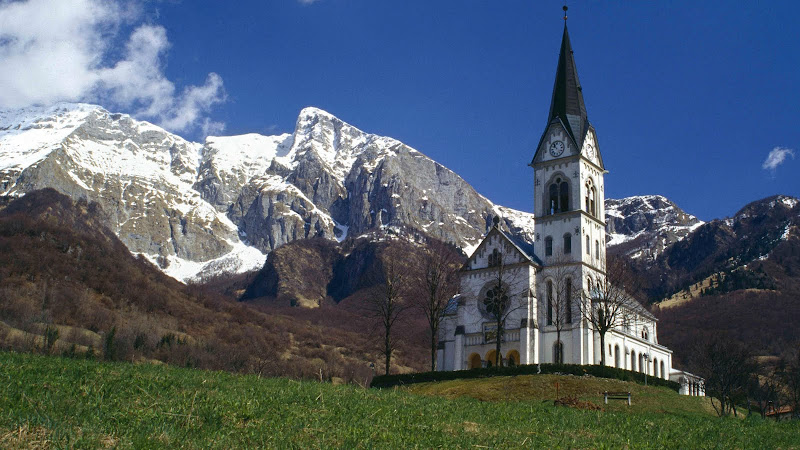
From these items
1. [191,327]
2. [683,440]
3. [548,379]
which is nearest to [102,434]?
[683,440]

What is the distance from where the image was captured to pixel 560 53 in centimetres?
8406

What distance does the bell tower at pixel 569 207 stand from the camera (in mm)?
71500

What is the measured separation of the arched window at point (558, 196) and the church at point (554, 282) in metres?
0.09

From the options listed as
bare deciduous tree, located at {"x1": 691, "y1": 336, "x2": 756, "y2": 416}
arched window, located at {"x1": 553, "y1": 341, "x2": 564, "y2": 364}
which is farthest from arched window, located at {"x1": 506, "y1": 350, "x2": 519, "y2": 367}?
bare deciduous tree, located at {"x1": 691, "y1": 336, "x2": 756, "y2": 416}

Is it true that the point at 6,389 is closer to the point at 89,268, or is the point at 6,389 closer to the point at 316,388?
the point at 316,388

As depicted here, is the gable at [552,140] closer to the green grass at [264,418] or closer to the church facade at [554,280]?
the church facade at [554,280]

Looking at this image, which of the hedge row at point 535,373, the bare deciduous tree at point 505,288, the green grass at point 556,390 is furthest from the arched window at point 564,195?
the green grass at point 556,390

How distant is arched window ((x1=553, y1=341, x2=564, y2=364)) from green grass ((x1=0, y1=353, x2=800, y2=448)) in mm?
40313

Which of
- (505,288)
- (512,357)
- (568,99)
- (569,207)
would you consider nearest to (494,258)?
(505,288)

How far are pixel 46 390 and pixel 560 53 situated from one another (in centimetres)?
7189

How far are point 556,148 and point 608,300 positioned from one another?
58.8 ft

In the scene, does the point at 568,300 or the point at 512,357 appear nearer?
the point at 568,300

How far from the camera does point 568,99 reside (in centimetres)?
8106

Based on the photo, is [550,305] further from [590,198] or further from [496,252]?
[590,198]
